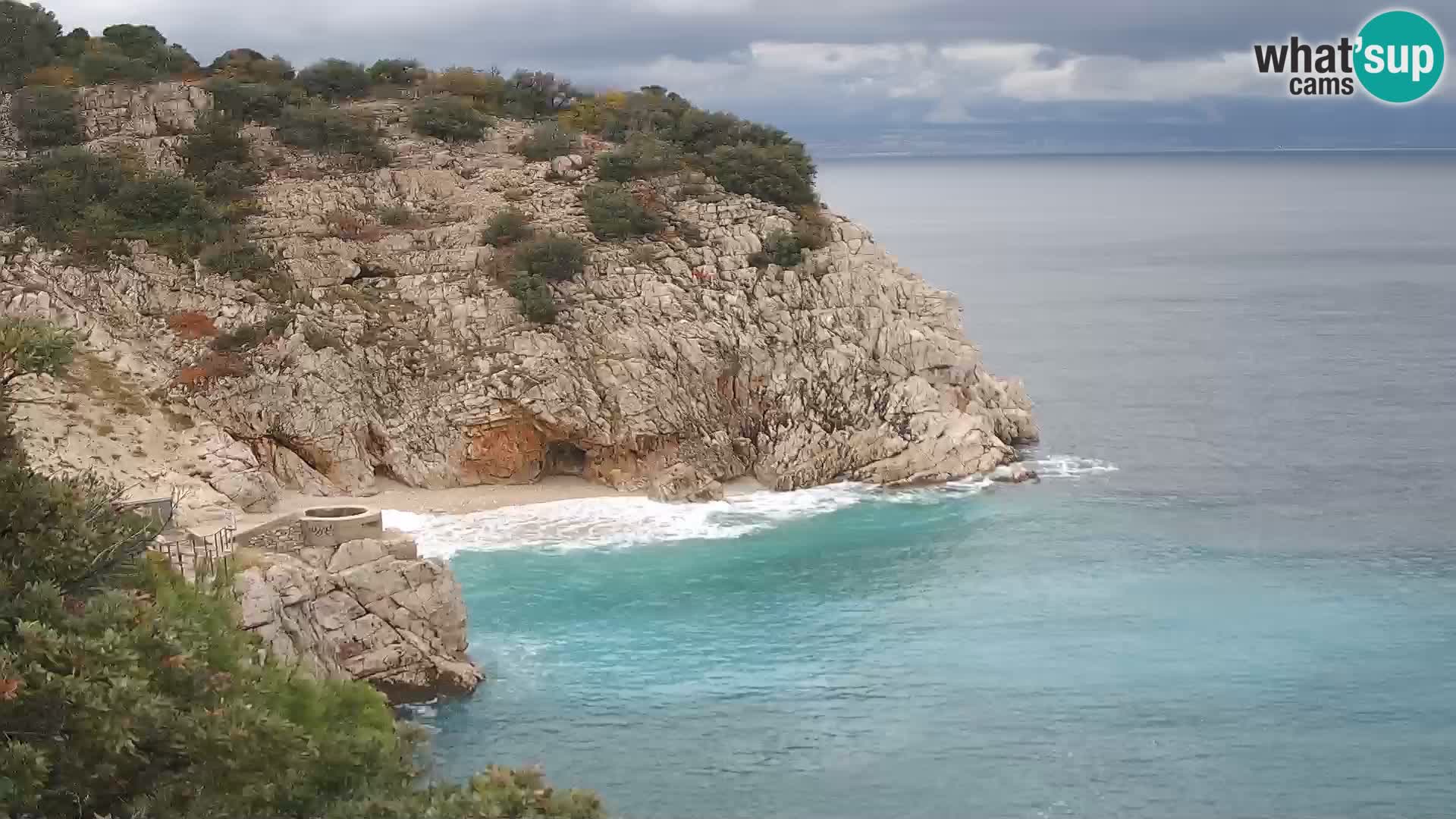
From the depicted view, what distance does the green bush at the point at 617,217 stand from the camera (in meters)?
50.4

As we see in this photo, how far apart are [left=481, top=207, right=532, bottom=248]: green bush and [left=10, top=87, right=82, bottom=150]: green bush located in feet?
48.3

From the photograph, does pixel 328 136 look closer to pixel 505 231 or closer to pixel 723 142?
pixel 505 231

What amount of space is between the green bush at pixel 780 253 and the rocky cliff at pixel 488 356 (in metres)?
0.36

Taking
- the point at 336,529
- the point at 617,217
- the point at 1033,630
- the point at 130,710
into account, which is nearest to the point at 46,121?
the point at 617,217

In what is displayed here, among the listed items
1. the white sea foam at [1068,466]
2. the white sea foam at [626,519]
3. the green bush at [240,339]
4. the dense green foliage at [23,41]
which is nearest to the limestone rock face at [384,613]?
the white sea foam at [626,519]

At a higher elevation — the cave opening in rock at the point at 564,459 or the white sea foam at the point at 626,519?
the cave opening in rock at the point at 564,459

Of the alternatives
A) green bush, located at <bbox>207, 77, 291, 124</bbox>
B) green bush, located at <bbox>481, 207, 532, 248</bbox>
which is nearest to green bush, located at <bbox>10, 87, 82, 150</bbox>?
green bush, located at <bbox>207, 77, 291, 124</bbox>

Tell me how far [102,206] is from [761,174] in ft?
73.5

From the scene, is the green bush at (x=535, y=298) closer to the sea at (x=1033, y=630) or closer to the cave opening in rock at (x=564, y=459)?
the cave opening in rock at (x=564, y=459)

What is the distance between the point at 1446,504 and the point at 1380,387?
752 inches

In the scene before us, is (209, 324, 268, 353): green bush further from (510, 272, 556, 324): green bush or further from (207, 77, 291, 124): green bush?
(207, 77, 291, 124): green bush

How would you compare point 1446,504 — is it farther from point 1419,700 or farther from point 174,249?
point 174,249

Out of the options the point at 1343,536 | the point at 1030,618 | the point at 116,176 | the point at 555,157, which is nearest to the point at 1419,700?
the point at 1030,618

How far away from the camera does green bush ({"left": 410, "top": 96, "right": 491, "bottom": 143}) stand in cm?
5494
